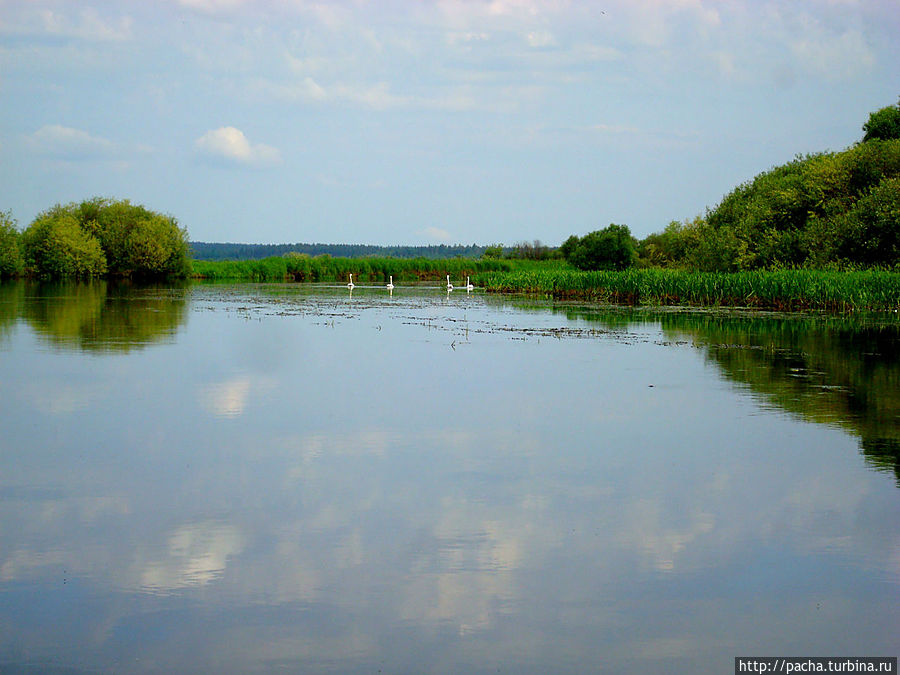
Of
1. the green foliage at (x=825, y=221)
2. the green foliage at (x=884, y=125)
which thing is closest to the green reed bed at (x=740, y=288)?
the green foliage at (x=825, y=221)

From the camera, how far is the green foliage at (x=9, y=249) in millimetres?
63094

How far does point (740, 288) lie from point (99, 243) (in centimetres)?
4564

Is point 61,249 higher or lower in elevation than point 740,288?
higher

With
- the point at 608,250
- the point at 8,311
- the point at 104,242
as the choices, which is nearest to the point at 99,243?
the point at 104,242

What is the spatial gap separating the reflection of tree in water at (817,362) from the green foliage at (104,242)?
143 feet

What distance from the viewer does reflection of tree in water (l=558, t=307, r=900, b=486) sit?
35.3ft

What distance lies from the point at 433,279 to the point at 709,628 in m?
77.1

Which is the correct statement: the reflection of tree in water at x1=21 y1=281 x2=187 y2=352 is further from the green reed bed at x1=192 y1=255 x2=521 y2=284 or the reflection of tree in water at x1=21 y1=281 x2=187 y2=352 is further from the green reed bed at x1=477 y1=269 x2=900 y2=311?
the green reed bed at x1=192 y1=255 x2=521 y2=284

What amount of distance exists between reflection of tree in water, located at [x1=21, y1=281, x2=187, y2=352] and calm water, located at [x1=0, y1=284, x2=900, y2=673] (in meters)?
4.45

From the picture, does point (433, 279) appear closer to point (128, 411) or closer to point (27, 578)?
point (128, 411)

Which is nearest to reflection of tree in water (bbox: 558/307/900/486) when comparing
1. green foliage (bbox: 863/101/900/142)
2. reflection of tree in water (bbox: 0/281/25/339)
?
reflection of tree in water (bbox: 0/281/25/339)

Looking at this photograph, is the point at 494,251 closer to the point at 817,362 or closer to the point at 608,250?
the point at 608,250

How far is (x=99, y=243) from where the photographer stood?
6575cm

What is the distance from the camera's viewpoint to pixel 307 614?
4793mm
